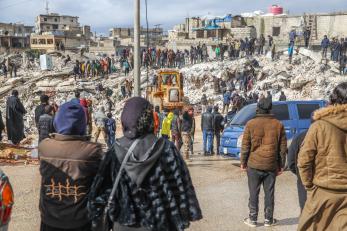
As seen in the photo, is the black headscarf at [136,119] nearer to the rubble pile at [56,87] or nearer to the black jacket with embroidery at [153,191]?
the black jacket with embroidery at [153,191]

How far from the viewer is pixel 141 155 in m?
3.13

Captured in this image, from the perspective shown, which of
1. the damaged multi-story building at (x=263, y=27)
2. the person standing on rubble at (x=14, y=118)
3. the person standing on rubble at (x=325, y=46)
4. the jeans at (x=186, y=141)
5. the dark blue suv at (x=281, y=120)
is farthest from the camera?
the damaged multi-story building at (x=263, y=27)

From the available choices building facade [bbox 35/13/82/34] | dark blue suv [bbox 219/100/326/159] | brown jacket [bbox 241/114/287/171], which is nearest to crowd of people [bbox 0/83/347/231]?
brown jacket [bbox 241/114/287/171]

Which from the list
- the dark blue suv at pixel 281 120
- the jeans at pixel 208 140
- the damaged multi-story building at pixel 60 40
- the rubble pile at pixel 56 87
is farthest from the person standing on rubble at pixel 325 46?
the damaged multi-story building at pixel 60 40

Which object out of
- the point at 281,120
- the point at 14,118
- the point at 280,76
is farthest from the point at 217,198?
the point at 280,76

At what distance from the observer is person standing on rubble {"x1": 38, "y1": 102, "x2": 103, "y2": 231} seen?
138 inches

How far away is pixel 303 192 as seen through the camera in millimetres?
5195

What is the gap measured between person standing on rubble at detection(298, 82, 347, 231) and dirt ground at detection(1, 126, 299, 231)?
8.32ft

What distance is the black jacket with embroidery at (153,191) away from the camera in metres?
3.09

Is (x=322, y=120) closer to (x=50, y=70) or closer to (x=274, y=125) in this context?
(x=274, y=125)

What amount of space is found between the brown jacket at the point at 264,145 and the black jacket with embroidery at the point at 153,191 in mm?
2889

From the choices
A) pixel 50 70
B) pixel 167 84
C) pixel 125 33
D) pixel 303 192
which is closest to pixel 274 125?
pixel 303 192

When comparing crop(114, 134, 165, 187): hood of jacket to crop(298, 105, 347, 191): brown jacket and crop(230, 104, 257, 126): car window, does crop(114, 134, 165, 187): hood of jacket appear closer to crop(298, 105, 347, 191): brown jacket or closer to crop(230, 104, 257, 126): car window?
crop(298, 105, 347, 191): brown jacket

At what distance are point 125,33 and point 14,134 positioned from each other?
78543 millimetres
